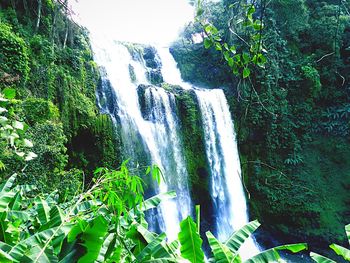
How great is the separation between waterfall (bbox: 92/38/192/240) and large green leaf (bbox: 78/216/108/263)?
7.61 m

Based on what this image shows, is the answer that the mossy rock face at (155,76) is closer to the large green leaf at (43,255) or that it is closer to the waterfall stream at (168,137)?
the waterfall stream at (168,137)

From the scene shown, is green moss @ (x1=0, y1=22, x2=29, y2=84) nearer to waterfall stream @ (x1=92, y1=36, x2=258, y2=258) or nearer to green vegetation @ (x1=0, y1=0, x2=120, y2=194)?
green vegetation @ (x1=0, y1=0, x2=120, y2=194)

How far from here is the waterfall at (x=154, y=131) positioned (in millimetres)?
9258

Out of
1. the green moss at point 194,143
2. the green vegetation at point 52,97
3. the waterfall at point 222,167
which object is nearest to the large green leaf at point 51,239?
the green vegetation at point 52,97

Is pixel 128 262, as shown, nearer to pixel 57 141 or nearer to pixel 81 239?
pixel 81 239

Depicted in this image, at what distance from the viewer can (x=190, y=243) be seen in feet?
4.32

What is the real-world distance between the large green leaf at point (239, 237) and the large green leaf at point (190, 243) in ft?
1.42

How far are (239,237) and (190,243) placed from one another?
57cm

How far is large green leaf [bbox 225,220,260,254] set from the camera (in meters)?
1.66

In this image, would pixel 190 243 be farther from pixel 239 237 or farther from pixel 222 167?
pixel 222 167

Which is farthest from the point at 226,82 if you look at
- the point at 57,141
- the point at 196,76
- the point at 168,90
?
the point at 57,141

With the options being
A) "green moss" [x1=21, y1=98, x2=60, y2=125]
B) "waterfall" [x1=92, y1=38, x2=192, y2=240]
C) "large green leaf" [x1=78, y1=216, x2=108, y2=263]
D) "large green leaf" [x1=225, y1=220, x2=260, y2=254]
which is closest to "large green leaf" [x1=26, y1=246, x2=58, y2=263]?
"large green leaf" [x1=78, y1=216, x2=108, y2=263]

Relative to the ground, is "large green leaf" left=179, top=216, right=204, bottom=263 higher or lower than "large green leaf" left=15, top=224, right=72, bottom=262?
lower

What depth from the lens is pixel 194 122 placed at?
11.5 meters
